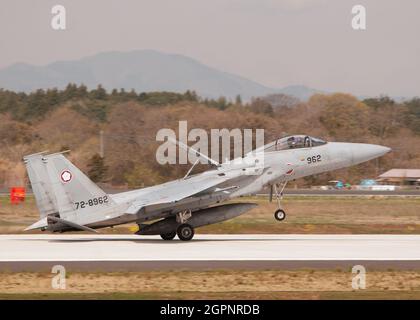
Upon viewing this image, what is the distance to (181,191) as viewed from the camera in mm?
25500

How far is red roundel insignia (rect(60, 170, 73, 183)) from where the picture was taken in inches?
982

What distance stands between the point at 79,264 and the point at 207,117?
2035 inches

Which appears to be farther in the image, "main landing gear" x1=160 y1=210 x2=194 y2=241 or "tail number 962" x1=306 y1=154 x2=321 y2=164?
"tail number 962" x1=306 y1=154 x2=321 y2=164

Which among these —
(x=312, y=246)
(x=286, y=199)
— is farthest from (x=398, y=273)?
(x=286, y=199)

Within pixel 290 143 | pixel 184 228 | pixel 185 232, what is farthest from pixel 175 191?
pixel 290 143

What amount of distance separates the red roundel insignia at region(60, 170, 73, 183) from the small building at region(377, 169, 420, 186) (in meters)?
59.0

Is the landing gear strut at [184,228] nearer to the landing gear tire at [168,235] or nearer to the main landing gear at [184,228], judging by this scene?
the main landing gear at [184,228]

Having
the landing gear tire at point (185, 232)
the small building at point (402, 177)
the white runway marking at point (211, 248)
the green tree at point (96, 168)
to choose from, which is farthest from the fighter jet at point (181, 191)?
the small building at point (402, 177)

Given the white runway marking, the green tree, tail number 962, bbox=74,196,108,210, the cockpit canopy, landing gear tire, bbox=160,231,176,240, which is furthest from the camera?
the green tree

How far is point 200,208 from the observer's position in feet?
85.8

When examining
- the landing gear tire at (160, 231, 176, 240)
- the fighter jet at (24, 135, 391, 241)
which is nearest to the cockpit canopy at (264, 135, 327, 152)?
the fighter jet at (24, 135, 391, 241)

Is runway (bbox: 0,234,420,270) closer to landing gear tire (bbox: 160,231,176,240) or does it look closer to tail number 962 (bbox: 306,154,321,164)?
landing gear tire (bbox: 160,231,176,240)

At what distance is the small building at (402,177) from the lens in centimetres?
7944
